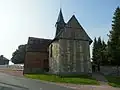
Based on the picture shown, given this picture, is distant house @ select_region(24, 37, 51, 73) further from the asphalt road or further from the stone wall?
the asphalt road

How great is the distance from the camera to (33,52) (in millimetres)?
50812

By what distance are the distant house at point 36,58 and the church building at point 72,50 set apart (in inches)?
316

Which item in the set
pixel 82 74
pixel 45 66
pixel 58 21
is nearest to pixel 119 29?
pixel 82 74

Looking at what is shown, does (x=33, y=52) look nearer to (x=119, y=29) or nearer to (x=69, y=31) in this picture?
(x=69, y=31)

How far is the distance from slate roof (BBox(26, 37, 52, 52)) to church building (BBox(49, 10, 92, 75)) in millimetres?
9867

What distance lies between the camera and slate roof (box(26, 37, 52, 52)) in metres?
51.2

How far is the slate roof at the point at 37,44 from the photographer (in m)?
51.2

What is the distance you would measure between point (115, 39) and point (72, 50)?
10.3m

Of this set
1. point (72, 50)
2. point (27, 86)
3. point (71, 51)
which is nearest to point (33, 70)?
point (71, 51)

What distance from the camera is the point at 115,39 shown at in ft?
144

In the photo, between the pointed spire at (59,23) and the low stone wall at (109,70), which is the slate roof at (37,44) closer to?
the pointed spire at (59,23)

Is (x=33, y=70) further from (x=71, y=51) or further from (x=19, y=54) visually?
(x=19, y=54)

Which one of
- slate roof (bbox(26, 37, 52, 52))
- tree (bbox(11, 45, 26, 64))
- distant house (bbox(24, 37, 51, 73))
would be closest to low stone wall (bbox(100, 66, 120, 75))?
distant house (bbox(24, 37, 51, 73))

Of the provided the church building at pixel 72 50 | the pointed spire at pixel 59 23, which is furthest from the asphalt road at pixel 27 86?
the pointed spire at pixel 59 23
